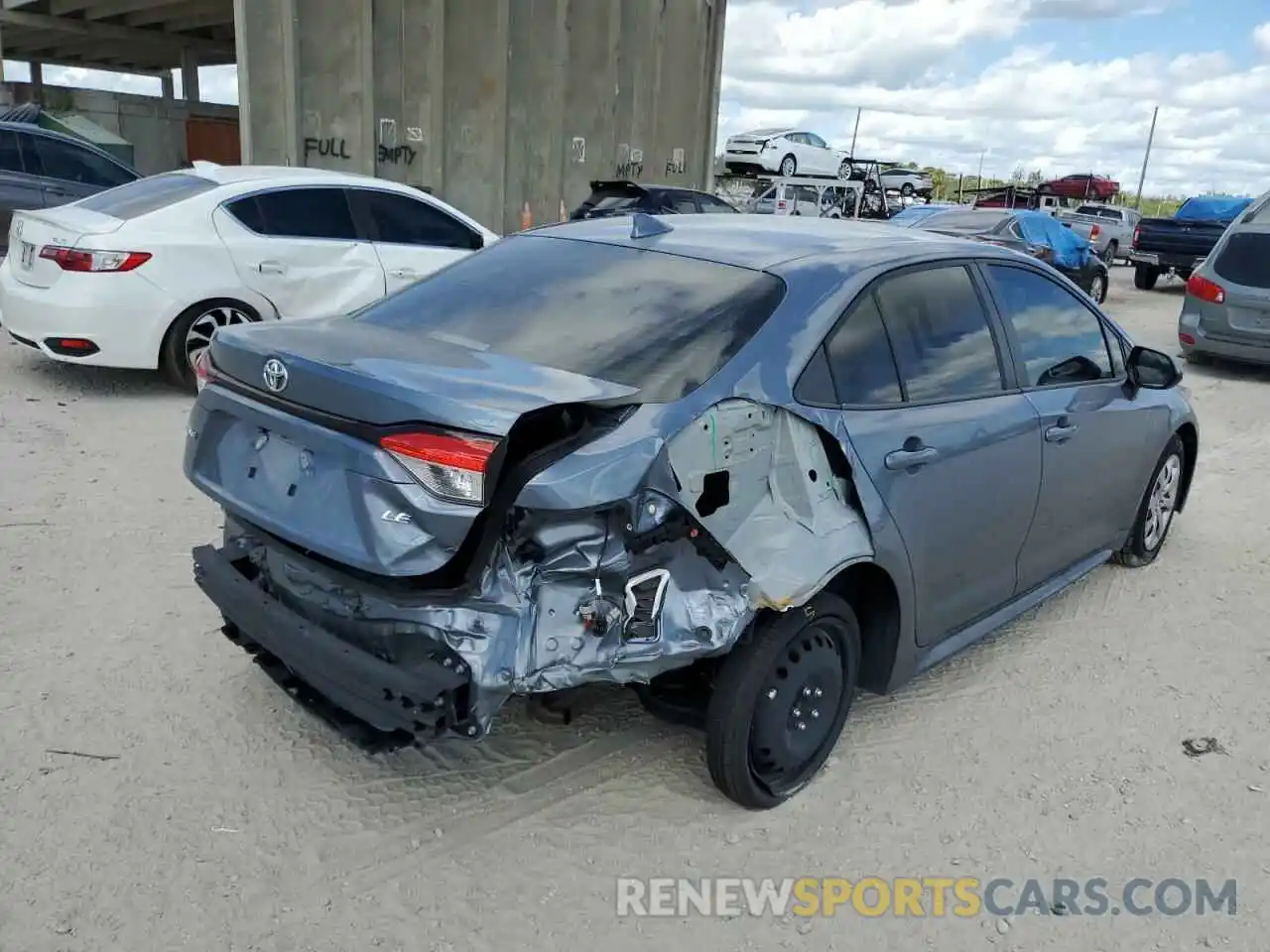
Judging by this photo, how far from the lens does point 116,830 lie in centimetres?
296

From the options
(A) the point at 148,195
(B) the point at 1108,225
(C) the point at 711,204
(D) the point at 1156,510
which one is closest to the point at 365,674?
(D) the point at 1156,510

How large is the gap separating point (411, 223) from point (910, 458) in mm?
5962

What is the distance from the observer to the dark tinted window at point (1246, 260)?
1098cm

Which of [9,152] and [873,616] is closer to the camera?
[873,616]

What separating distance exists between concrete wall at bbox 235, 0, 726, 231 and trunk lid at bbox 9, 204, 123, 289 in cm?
800

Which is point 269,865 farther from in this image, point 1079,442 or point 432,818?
point 1079,442

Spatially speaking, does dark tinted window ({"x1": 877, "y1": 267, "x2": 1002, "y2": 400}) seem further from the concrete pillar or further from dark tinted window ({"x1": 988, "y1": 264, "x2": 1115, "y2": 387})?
the concrete pillar

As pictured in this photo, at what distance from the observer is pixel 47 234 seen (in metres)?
7.02

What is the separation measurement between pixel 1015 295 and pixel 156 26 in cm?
3116

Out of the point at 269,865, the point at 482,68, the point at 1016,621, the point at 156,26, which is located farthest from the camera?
the point at 156,26

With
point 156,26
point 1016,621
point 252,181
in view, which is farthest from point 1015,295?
point 156,26

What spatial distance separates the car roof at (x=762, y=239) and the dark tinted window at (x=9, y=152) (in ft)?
28.4

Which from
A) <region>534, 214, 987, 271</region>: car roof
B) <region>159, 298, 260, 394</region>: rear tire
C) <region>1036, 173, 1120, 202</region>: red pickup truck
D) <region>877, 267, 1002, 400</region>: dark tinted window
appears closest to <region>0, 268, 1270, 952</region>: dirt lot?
<region>877, 267, 1002, 400</region>: dark tinted window

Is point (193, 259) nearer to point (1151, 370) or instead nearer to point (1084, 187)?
point (1151, 370)
